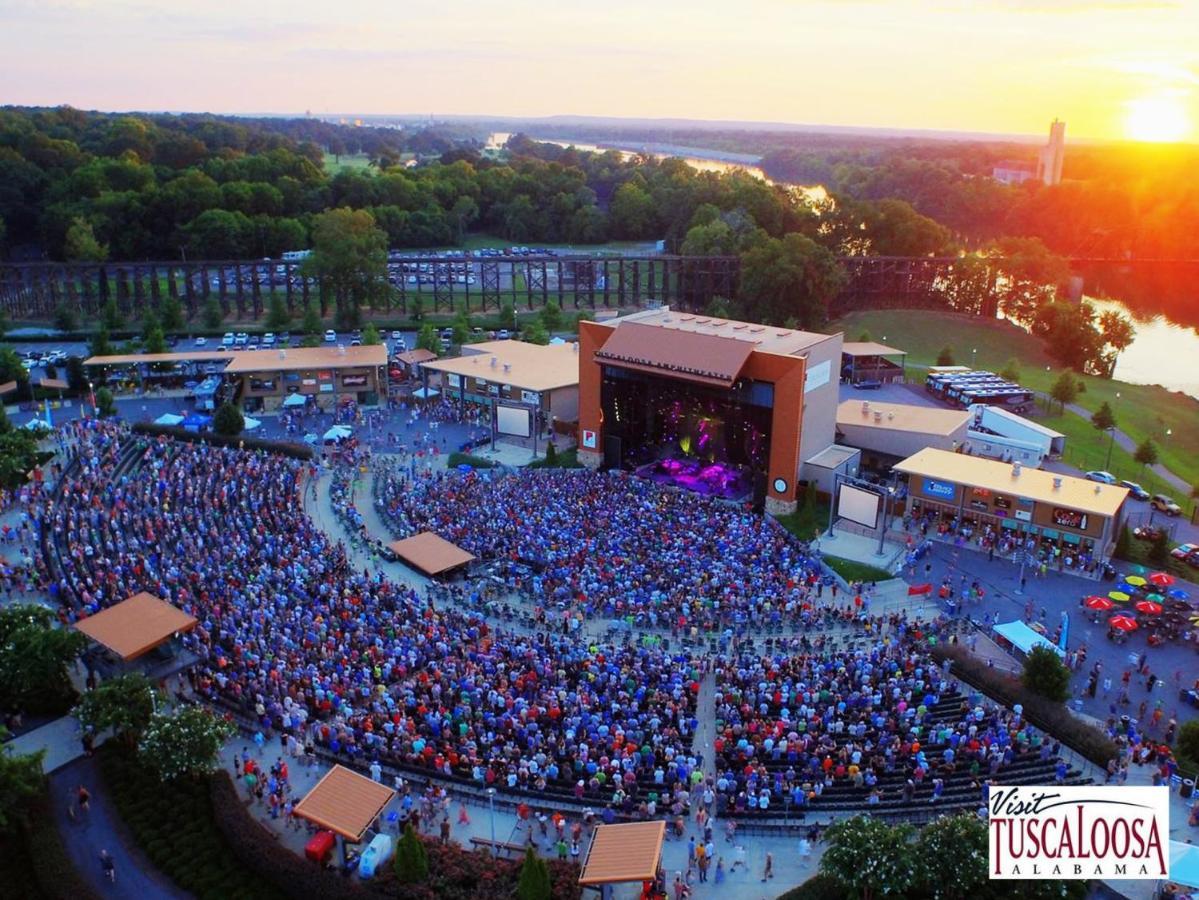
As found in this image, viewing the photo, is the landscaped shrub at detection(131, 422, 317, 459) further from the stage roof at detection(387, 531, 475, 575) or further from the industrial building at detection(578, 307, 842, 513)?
the industrial building at detection(578, 307, 842, 513)

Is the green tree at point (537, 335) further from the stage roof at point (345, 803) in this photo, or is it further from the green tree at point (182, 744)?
the stage roof at point (345, 803)

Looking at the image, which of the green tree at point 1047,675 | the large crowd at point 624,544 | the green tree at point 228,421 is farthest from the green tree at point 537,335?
the green tree at point 1047,675

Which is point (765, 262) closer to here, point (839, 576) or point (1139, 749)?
point (839, 576)

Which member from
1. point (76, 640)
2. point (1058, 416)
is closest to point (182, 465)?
point (76, 640)

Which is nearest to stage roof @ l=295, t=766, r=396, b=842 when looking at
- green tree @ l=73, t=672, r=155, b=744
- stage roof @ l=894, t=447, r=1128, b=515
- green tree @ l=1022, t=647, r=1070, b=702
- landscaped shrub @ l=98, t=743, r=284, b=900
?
landscaped shrub @ l=98, t=743, r=284, b=900

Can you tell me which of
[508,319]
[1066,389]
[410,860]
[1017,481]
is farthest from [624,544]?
[508,319]

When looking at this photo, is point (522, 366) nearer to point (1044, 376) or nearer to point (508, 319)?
point (508, 319)
